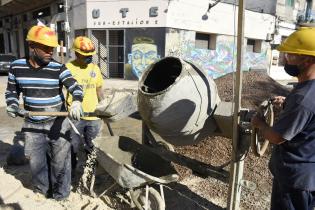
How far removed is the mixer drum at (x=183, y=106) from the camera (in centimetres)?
277

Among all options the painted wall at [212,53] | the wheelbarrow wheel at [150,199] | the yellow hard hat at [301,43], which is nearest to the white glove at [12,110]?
the wheelbarrow wheel at [150,199]

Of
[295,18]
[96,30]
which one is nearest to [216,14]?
[96,30]

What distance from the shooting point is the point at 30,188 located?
3.84 m

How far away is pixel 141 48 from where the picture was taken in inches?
543

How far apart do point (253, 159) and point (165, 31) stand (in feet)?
31.8

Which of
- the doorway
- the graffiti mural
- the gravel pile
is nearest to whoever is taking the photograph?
the gravel pile

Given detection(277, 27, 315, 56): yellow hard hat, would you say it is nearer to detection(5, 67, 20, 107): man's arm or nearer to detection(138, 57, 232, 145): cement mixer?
detection(138, 57, 232, 145): cement mixer

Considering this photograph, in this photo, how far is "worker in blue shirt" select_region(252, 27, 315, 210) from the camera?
2.00 metres

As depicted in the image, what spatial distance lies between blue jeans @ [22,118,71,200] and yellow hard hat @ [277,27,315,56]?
2.41 m

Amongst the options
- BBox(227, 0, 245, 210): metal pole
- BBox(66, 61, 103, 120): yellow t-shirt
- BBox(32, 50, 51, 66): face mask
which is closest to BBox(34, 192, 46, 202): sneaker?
BBox(66, 61, 103, 120): yellow t-shirt

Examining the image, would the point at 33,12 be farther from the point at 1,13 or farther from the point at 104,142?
the point at 104,142

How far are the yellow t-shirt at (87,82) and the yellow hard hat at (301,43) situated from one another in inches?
95.3

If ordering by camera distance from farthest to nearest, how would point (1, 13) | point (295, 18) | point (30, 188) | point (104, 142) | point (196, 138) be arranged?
1. point (1, 13)
2. point (295, 18)
3. point (30, 188)
4. point (104, 142)
5. point (196, 138)

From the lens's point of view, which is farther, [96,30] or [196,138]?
[96,30]
